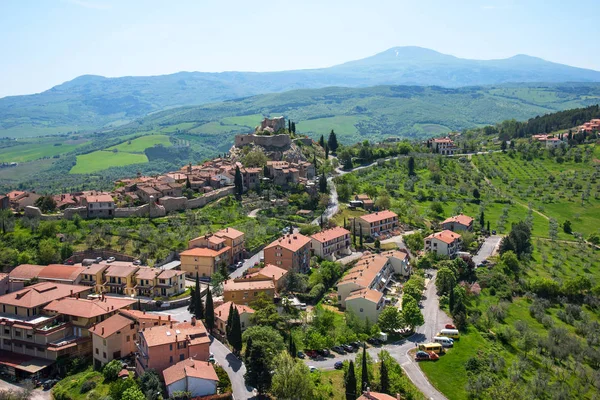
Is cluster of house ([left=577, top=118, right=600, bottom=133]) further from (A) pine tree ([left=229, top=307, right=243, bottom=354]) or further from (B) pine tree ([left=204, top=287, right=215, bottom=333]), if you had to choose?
(A) pine tree ([left=229, top=307, right=243, bottom=354])

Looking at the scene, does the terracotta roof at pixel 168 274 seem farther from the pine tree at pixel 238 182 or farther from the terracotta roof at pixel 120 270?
the pine tree at pixel 238 182

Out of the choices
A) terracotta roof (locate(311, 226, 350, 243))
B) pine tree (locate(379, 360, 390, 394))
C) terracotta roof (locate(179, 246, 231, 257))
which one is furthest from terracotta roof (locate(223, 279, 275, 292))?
pine tree (locate(379, 360, 390, 394))

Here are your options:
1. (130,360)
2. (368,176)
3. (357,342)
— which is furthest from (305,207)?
(130,360)

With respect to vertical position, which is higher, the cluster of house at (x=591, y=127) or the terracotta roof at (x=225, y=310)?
the cluster of house at (x=591, y=127)

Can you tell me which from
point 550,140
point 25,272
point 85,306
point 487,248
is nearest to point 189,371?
point 85,306

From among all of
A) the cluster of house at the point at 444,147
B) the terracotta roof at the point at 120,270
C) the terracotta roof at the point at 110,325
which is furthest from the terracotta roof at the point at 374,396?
the cluster of house at the point at 444,147

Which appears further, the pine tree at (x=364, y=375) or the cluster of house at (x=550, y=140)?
the cluster of house at (x=550, y=140)

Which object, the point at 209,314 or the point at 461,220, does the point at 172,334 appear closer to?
the point at 209,314
